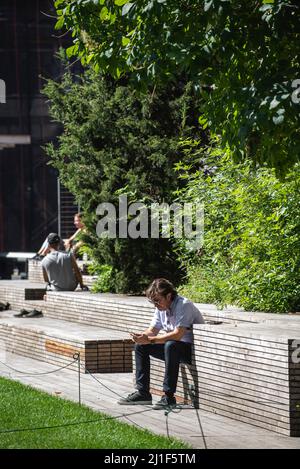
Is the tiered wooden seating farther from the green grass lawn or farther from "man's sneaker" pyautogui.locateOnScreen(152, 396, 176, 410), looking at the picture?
the green grass lawn

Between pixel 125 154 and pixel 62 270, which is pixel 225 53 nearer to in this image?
pixel 125 154

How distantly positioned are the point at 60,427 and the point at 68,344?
14.1 feet

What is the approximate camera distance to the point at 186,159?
15.9 metres

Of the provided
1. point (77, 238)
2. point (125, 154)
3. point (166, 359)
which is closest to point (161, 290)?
point (166, 359)

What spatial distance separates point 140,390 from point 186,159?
19.3 ft

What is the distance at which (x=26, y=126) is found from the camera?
3200cm

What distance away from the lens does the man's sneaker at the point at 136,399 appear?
10.6 metres

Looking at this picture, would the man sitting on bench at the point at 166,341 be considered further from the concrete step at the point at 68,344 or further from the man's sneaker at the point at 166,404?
the concrete step at the point at 68,344

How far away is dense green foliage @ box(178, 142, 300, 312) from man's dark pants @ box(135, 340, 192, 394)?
67.8 inches

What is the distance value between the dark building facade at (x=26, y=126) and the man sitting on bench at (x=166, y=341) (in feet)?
69.8

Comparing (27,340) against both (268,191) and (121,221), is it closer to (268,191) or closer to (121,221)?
(121,221)

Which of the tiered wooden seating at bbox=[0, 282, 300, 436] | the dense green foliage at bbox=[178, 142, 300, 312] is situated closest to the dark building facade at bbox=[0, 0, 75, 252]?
the dense green foliage at bbox=[178, 142, 300, 312]

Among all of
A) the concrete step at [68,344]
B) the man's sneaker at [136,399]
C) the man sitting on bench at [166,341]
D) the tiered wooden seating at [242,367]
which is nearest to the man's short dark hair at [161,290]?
the man sitting on bench at [166,341]
